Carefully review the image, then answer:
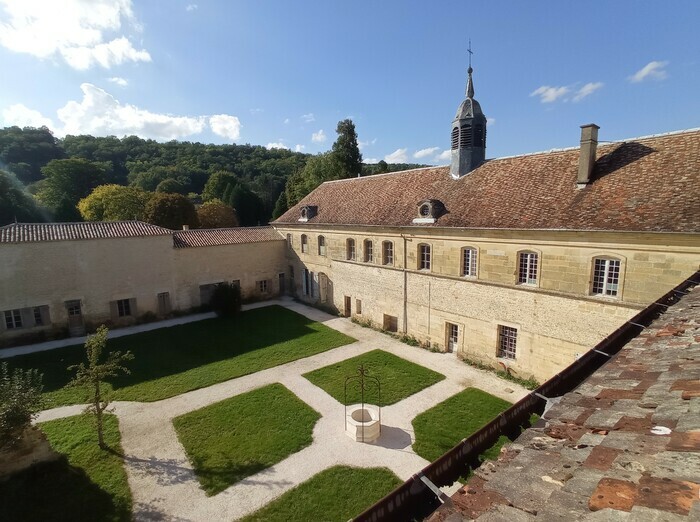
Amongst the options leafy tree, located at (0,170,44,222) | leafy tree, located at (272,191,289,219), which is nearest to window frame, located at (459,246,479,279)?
leafy tree, located at (272,191,289,219)

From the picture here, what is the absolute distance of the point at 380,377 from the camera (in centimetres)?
1619

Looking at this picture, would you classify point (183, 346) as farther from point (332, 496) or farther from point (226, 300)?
point (332, 496)

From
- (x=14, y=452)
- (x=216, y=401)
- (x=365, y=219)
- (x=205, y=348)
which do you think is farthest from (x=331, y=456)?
(x=365, y=219)

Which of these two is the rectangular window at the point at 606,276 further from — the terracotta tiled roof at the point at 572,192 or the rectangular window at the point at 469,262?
the rectangular window at the point at 469,262

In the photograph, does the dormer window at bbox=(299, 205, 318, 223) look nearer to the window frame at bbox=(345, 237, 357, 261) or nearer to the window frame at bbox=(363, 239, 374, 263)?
the window frame at bbox=(345, 237, 357, 261)

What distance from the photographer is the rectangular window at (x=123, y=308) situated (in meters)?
23.1

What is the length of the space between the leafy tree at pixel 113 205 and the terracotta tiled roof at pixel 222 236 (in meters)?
17.5

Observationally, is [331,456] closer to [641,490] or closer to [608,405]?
[608,405]

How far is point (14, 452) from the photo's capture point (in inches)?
399

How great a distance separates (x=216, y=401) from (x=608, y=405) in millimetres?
14012

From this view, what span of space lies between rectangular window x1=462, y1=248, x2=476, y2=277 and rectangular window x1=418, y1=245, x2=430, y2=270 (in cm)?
223

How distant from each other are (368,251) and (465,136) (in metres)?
8.58

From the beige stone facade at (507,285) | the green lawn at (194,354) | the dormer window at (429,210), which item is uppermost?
the dormer window at (429,210)

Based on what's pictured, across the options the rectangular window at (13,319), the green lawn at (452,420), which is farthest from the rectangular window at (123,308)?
the green lawn at (452,420)
